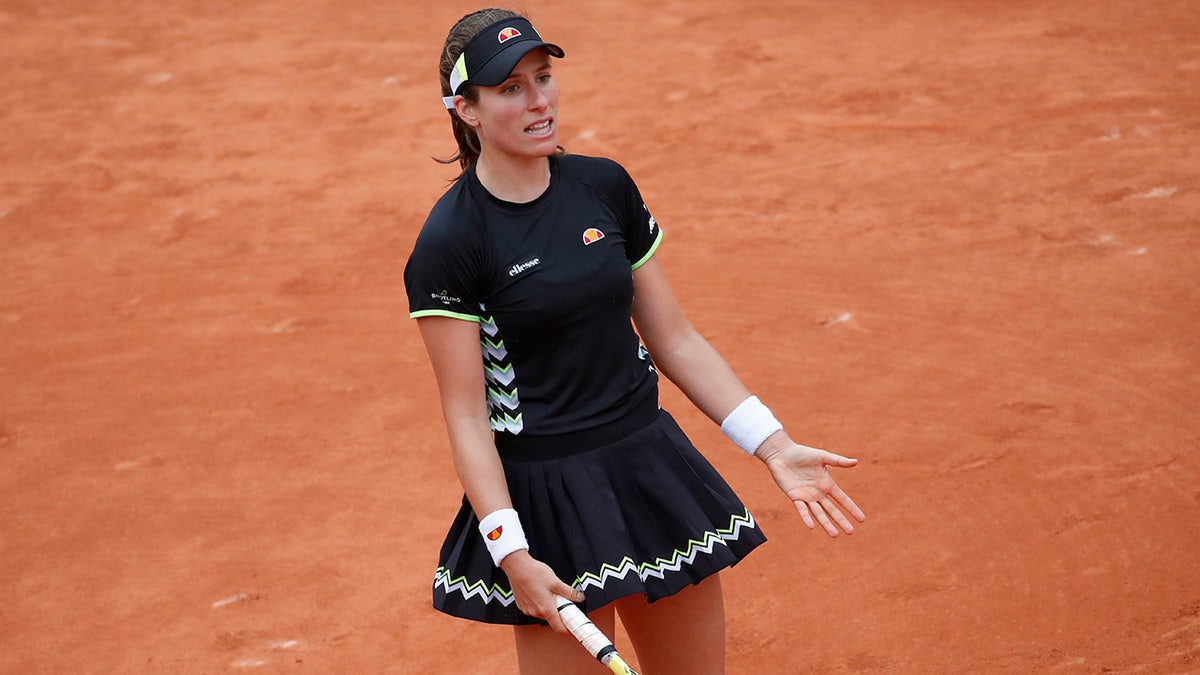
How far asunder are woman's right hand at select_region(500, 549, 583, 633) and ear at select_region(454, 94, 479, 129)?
0.89 m

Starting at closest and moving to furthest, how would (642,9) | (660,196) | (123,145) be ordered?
(660,196), (123,145), (642,9)

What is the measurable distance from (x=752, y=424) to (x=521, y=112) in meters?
0.85

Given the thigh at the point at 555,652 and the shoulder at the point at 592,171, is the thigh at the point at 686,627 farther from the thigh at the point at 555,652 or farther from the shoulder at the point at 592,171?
the shoulder at the point at 592,171

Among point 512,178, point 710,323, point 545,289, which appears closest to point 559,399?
point 545,289

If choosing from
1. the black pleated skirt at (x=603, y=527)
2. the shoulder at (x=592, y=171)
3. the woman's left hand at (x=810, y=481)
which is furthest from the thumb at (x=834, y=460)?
the shoulder at (x=592, y=171)

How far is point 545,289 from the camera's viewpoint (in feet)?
8.98

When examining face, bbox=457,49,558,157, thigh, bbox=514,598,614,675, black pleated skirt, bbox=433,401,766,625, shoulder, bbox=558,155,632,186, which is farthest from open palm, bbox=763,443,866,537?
face, bbox=457,49,558,157

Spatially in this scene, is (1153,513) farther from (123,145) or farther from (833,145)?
(123,145)

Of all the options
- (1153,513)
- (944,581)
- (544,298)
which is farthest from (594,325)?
(1153,513)

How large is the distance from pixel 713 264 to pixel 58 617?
12.3ft

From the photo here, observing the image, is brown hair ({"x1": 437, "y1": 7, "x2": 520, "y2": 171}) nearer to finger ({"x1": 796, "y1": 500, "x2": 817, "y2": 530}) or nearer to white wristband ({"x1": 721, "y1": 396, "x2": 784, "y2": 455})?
white wristband ({"x1": 721, "y1": 396, "x2": 784, "y2": 455})

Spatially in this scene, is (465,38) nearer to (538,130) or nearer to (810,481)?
(538,130)

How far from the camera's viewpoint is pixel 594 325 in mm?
2811

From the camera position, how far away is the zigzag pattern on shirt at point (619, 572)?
9.24 ft
